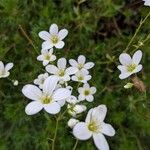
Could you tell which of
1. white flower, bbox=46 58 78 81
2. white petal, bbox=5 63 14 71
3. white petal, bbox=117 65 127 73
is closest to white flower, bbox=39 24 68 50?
white flower, bbox=46 58 78 81

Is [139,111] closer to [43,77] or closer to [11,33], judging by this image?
[43,77]

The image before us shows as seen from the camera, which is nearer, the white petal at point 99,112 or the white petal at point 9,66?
the white petal at point 99,112

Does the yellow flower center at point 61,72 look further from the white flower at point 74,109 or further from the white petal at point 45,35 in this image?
the white flower at point 74,109

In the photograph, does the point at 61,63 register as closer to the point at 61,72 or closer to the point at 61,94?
the point at 61,72

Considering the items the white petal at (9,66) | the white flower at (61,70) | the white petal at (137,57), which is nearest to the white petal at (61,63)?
the white flower at (61,70)

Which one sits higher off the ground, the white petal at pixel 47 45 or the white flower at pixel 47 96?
the white flower at pixel 47 96

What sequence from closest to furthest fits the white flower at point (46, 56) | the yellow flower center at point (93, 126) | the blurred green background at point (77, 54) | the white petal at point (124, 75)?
the yellow flower center at point (93, 126), the white petal at point (124, 75), the white flower at point (46, 56), the blurred green background at point (77, 54)

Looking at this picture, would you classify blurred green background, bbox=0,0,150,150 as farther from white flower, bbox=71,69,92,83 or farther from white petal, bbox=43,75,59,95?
white petal, bbox=43,75,59,95
